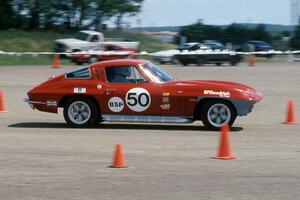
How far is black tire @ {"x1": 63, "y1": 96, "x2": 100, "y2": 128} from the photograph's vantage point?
13992 mm

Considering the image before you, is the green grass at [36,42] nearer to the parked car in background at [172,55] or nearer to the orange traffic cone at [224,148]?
the parked car in background at [172,55]

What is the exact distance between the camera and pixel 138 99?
1367cm

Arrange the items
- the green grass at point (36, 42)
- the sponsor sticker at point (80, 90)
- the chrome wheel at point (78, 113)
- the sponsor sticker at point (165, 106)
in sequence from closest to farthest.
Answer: the sponsor sticker at point (165, 106)
the sponsor sticker at point (80, 90)
the chrome wheel at point (78, 113)
the green grass at point (36, 42)

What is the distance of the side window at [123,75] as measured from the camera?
13873 millimetres

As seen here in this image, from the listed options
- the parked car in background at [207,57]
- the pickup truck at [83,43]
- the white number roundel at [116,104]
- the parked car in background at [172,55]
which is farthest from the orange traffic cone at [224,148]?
the pickup truck at [83,43]

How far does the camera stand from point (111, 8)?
194 feet

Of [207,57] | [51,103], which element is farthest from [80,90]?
[207,57]

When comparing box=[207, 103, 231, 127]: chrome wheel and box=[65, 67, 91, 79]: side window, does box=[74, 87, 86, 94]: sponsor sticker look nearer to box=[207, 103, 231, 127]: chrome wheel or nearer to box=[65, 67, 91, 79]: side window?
box=[65, 67, 91, 79]: side window

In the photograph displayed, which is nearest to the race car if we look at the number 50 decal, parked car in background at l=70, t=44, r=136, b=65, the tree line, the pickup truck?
the number 50 decal

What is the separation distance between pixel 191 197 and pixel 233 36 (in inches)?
2362

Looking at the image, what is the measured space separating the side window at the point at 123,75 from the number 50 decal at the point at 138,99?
0.26m

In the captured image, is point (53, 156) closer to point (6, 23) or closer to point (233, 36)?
point (6, 23)

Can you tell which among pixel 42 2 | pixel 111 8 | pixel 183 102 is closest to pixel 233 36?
pixel 111 8

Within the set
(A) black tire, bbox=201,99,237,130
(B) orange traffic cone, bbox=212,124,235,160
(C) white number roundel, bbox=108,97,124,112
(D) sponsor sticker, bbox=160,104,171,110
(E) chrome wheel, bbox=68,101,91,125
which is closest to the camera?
(B) orange traffic cone, bbox=212,124,235,160
